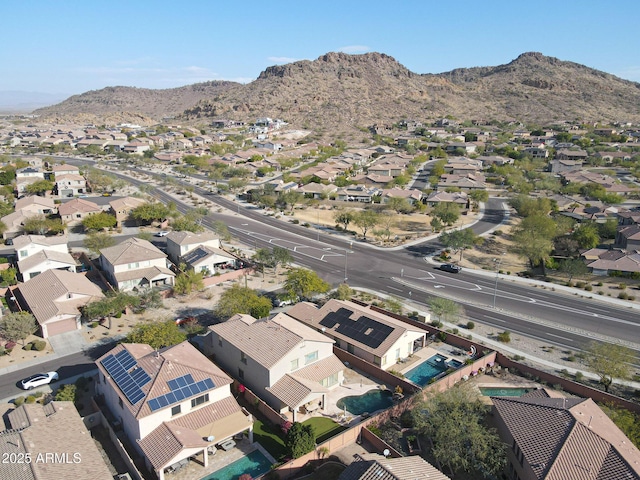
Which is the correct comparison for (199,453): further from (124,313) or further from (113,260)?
(113,260)

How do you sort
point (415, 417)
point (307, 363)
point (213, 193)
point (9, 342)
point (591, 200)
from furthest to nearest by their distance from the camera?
point (213, 193), point (591, 200), point (9, 342), point (307, 363), point (415, 417)

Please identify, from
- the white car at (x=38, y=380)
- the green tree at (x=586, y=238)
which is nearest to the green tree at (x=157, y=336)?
the white car at (x=38, y=380)

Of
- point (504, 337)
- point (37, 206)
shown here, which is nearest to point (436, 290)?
point (504, 337)

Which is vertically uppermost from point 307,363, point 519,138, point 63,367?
point 519,138

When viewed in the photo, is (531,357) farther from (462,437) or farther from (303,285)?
(303,285)

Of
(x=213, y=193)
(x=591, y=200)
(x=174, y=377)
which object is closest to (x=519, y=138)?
(x=591, y=200)

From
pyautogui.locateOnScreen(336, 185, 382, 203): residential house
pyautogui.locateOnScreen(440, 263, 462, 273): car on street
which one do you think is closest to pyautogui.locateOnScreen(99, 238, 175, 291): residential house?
pyautogui.locateOnScreen(440, 263, 462, 273): car on street

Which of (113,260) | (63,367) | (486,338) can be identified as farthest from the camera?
(113,260)
